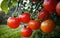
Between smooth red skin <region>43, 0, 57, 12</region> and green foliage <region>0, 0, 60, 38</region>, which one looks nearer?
smooth red skin <region>43, 0, 57, 12</region>

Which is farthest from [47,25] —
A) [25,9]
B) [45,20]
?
[25,9]

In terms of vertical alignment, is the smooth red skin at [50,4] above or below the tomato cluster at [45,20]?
above

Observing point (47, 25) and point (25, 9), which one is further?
point (25, 9)

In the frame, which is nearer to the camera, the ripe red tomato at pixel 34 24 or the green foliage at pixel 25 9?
the ripe red tomato at pixel 34 24

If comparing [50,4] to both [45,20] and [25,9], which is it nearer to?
[45,20]

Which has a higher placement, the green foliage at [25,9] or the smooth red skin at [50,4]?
the smooth red skin at [50,4]

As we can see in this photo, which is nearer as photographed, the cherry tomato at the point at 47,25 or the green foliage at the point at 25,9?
the cherry tomato at the point at 47,25

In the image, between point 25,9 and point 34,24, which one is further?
point 25,9

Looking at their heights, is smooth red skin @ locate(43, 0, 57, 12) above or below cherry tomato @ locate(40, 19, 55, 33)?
above

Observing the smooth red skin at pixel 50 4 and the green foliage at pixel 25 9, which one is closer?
the smooth red skin at pixel 50 4

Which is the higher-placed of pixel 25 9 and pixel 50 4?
pixel 50 4

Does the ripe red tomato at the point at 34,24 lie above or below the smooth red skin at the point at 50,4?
below

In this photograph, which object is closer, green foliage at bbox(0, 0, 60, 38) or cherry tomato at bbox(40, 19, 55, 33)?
cherry tomato at bbox(40, 19, 55, 33)

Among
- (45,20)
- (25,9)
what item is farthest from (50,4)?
(25,9)
